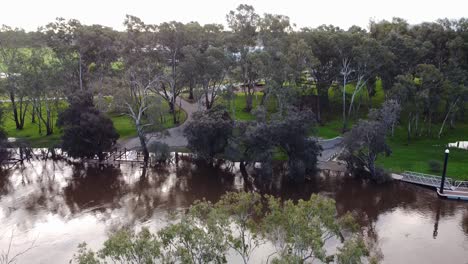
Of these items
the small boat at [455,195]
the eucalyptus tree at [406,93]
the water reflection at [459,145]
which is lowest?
the small boat at [455,195]

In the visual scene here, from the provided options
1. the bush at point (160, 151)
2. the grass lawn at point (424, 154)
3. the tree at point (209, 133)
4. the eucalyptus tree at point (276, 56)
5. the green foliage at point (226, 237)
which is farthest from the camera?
the eucalyptus tree at point (276, 56)

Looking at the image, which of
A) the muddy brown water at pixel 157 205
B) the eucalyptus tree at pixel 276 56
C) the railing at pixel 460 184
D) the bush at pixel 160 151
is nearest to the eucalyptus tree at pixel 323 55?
the eucalyptus tree at pixel 276 56

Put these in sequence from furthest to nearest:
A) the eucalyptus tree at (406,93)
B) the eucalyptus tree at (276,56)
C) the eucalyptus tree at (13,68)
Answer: the eucalyptus tree at (13,68)
the eucalyptus tree at (276,56)
the eucalyptus tree at (406,93)

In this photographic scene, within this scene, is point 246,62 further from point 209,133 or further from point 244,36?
point 209,133

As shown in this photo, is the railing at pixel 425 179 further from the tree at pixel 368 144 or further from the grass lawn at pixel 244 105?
the grass lawn at pixel 244 105

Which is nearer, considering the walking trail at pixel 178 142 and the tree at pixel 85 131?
the tree at pixel 85 131

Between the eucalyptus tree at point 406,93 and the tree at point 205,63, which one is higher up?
the tree at point 205,63
